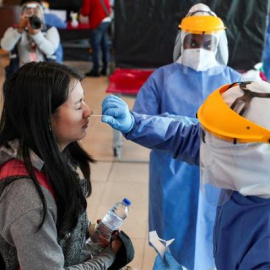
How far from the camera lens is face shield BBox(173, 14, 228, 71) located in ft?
6.44

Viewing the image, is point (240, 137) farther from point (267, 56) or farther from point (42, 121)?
point (267, 56)

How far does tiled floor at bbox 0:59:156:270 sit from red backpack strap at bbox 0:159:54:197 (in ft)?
4.33

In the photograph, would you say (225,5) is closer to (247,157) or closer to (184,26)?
(184,26)

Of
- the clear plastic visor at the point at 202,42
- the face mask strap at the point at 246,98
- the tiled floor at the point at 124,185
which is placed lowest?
the tiled floor at the point at 124,185

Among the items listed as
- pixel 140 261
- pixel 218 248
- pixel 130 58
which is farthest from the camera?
pixel 130 58

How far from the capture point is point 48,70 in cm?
116

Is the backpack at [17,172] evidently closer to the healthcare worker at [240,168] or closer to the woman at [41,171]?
the woman at [41,171]

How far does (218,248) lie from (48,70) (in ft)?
2.28

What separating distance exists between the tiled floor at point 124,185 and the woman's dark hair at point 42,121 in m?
1.25

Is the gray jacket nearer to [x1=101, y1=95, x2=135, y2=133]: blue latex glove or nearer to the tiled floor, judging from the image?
[x1=101, y1=95, x2=135, y2=133]: blue latex glove

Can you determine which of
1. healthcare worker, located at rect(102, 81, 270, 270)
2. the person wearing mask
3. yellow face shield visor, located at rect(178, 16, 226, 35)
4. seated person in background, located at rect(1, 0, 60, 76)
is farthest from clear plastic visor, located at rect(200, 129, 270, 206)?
the person wearing mask

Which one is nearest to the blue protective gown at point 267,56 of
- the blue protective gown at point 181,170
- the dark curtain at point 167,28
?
the dark curtain at point 167,28

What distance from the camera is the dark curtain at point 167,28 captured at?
3.29 meters

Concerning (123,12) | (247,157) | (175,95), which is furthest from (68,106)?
(123,12)
